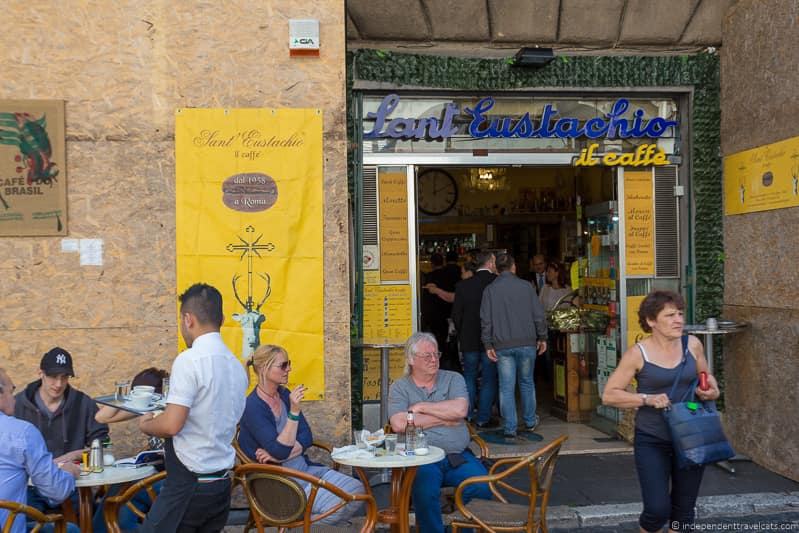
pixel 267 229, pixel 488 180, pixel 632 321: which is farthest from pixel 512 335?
pixel 488 180

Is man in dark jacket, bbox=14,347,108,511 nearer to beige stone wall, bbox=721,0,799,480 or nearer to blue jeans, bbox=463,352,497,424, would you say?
blue jeans, bbox=463,352,497,424

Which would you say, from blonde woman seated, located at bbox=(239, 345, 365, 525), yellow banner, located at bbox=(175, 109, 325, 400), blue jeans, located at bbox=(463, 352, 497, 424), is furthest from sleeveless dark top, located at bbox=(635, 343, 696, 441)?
blue jeans, located at bbox=(463, 352, 497, 424)

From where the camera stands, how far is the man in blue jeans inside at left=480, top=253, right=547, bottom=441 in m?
7.94

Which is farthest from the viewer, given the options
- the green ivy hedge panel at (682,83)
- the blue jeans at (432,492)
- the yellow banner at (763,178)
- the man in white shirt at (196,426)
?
the green ivy hedge panel at (682,83)

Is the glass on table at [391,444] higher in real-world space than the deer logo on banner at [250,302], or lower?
lower

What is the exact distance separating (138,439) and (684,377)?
3741mm

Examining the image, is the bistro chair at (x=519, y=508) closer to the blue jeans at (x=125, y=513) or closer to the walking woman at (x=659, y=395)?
the walking woman at (x=659, y=395)

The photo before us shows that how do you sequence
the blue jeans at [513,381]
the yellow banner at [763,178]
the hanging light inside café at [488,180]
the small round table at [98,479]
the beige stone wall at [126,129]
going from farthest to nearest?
1. the hanging light inside café at [488,180]
2. the blue jeans at [513,381]
3. the yellow banner at [763,178]
4. the beige stone wall at [126,129]
5. the small round table at [98,479]

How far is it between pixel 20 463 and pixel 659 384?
121 inches

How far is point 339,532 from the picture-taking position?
441 cm

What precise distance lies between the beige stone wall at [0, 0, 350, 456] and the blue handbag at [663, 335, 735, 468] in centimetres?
254

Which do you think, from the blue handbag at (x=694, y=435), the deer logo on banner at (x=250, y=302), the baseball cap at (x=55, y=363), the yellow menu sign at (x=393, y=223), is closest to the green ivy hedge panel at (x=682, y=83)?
the yellow menu sign at (x=393, y=223)

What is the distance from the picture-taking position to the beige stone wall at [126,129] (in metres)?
→ 5.82

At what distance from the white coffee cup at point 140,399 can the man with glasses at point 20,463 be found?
0.54 m
